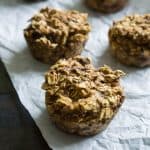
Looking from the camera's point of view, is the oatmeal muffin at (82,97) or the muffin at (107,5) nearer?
the oatmeal muffin at (82,97)

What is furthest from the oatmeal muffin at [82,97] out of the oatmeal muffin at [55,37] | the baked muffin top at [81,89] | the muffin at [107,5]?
the muffin at [107,5]

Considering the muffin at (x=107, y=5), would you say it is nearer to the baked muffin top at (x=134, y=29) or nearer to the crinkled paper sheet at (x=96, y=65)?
the crinkled paper sheet at (x=96, y=65)

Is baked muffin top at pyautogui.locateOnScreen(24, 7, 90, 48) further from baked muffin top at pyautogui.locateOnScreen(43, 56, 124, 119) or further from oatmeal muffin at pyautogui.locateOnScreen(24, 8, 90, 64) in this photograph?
baked muffin top at pyautogui.locateOnScreen(43, 56, 124, 119)

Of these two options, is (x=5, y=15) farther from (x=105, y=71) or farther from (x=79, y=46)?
(x=105, y=71)

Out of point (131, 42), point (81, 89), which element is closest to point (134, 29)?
point (131, 42)

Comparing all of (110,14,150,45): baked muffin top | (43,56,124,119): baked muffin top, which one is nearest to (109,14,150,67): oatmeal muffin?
(110,14,150,45): baked muffin top

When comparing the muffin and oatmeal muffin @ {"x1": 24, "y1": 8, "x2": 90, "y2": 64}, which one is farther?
the muffin

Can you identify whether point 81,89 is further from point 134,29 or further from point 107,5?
point 107,5
